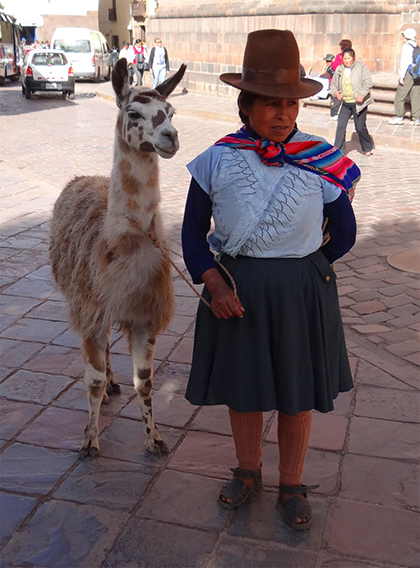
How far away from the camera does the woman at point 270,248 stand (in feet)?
8.87

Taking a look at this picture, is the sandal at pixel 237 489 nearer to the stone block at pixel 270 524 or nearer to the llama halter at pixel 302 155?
the stone block at pixel 270 524

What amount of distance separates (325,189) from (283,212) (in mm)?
216

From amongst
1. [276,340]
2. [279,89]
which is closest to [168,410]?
[276,340]

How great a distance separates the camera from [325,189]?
2762 millimetres

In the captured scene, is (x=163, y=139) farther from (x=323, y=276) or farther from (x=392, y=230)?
(x=392, y=230)

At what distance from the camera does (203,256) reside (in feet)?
9.47

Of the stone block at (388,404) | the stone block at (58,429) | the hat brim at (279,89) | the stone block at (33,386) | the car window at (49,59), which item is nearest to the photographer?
the hat brim at (279,89)

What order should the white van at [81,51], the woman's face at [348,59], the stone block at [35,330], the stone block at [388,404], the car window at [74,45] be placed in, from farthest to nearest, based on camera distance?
the car window at [74,45], the white van at [81,51], the woman's face at [348,59], the stone block at [35,330], the stone block at [388,404]

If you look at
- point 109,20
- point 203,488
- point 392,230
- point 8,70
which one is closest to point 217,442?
point 203,488

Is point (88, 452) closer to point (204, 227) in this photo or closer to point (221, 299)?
point (221, 299)

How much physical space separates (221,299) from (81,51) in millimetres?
32008

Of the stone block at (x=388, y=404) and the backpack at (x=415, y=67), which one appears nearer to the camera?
the stone block at (x=388, y=404)

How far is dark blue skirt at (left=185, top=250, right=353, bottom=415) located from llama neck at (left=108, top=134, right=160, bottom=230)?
0.64 m

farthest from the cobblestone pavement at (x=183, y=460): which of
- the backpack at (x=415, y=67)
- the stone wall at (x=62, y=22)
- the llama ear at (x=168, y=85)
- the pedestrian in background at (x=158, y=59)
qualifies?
the stone wall at (x=62, y=22)
